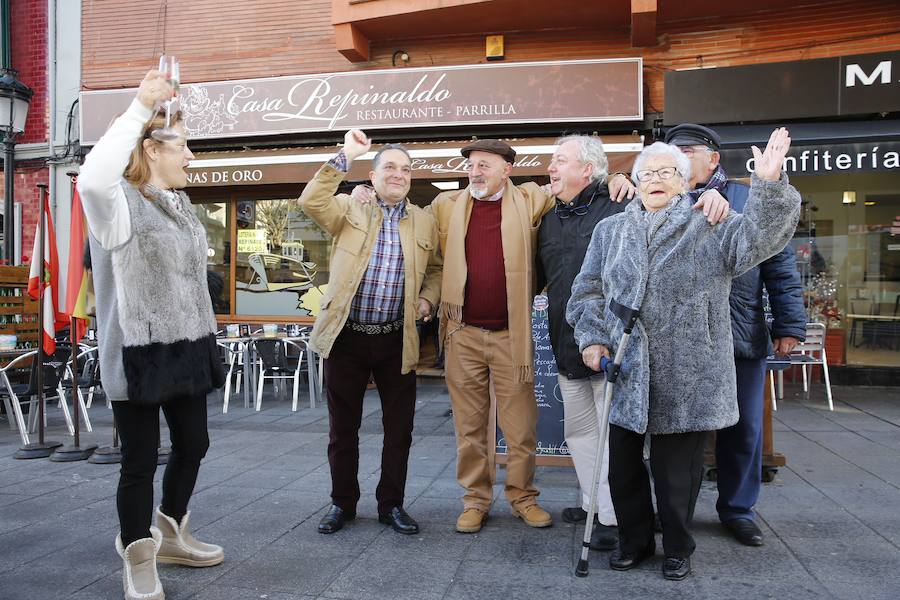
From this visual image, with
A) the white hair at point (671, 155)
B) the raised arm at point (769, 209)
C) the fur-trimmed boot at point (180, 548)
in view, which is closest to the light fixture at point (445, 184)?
the white hair at point (671, 155)

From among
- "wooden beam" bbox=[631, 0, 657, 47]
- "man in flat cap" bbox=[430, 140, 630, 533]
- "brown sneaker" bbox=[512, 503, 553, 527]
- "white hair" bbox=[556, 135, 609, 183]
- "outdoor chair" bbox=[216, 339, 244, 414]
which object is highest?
"wooden beam" bbox=[631, 0, 657, 47]

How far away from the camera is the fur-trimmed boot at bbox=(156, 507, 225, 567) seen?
128 inches

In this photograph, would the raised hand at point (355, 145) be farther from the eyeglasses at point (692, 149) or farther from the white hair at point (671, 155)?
the eyeglasses at point (692, 149)

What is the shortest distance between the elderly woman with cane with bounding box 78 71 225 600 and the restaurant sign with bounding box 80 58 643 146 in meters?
6.74

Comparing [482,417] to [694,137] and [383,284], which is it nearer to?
[383,284]

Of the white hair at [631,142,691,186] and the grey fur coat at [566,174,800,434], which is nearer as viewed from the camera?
the grey fur coat at [566,174,800,434]

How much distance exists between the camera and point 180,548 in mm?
3258

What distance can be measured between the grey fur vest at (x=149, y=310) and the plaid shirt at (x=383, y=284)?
977mm

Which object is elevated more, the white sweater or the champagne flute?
the champagne flute

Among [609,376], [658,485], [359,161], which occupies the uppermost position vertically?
[359,161]

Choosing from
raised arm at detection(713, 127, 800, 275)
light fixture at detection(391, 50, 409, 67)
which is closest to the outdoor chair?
light fixture at detection(391, 50, 409, 67)

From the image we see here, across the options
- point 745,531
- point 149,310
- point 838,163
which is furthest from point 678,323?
point 838,163

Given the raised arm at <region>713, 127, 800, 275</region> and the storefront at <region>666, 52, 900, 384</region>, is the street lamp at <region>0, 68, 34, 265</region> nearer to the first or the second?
the storefront at <region>666, 52, 900, 384</region>

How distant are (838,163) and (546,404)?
211 inches
